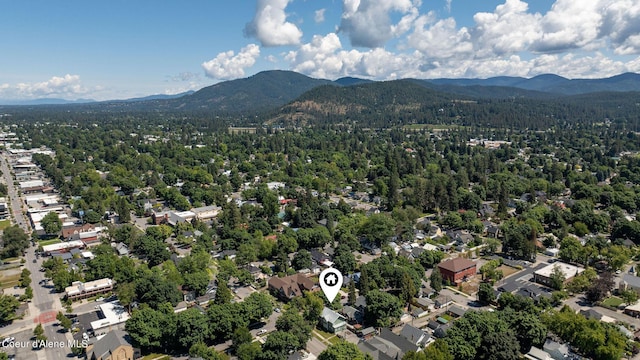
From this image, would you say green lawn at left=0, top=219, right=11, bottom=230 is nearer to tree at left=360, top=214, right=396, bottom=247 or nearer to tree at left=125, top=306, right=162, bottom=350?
tree at left=125, top=306, right=162, bottom=350

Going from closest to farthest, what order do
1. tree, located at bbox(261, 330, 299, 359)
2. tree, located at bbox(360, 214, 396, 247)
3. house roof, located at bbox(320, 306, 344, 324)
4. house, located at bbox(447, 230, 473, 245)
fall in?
tree, located at bbox(261, 330, 299, 359)
house roof, located at bbox(320, 306, 344, 324)
tree, located at bbox(360, 214, 396, 247)
house, located at bbox(447, 230, 473, 245)

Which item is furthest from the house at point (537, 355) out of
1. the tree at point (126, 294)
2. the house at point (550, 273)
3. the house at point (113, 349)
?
the tree at point (126, 294)

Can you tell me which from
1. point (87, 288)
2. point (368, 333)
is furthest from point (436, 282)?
point (87, 288)

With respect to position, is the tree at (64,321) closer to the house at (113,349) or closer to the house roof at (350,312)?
the house at (113,349)

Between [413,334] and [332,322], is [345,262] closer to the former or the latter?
[332,322]

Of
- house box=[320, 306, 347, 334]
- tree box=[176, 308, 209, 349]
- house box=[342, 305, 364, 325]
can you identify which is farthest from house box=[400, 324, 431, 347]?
tree box=[176, 308, 209, 349]

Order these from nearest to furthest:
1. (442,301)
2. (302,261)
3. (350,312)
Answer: (350,312), (442,301), (302,261)
